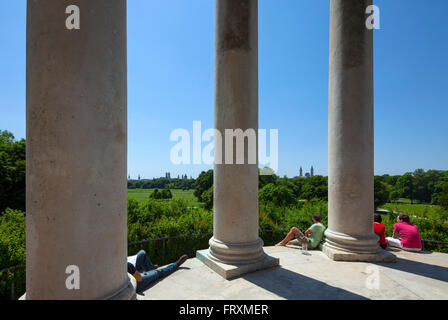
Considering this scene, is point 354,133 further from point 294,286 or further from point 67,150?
point 67,150

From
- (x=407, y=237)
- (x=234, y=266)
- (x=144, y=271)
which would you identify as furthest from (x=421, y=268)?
(x=144, y=271)

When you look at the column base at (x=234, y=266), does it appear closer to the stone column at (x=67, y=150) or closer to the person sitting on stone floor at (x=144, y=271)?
the person sitting on stone floor at (x=144, y=271)

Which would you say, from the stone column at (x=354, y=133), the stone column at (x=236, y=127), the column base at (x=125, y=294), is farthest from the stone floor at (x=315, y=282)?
the column base at (x=125, y=294)

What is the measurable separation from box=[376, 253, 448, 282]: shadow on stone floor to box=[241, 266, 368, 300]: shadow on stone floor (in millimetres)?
12326

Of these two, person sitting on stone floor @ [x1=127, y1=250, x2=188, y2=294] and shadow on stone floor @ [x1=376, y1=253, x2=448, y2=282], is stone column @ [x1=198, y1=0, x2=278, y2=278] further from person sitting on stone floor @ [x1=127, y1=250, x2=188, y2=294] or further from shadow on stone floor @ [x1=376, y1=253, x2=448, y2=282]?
shadow on stone floor @ [x1=376, y1=253, x2=448, y2=282]

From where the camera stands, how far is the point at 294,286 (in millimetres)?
26922

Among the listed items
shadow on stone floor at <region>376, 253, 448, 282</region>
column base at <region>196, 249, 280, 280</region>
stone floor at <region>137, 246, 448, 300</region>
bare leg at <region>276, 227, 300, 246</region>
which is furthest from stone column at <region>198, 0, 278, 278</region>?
shadow on stone floor at <region>376, 253, 448, 282</region>

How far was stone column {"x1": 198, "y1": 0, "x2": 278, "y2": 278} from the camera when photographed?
3109 centimetres

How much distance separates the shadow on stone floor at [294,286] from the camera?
24748 millimetres

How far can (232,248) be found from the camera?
30.3 metres

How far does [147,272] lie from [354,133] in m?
34.0

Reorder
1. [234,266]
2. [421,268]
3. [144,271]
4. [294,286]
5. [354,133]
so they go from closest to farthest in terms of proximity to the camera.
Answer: [294,286], [234,266], [144,271], [421,268], [354,133]

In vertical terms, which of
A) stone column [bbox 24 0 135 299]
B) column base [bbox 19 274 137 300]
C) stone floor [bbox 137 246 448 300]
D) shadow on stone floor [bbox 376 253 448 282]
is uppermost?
Result: stone column [bbox 24 0 135 299]
